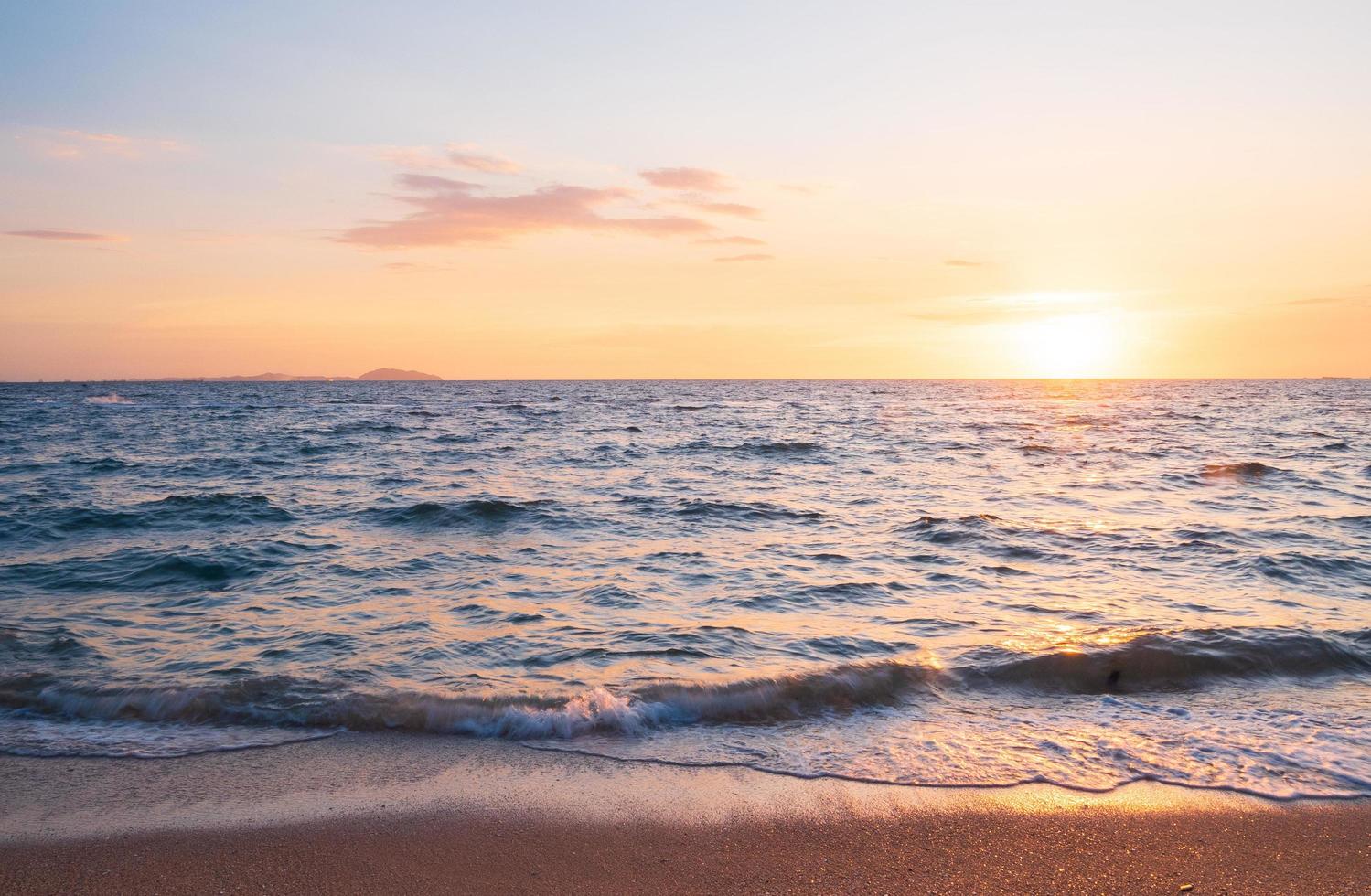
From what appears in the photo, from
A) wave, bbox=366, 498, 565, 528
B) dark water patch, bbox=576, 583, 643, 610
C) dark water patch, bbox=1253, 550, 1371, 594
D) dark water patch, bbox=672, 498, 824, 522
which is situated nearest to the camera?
dark water patch, bbox=576, 583, 643, 610

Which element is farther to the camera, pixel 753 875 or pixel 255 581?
pixel 255 581

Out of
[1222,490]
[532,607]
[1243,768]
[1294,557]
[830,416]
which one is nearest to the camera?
[1243,768]

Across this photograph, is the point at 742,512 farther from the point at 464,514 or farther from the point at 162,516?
the point at 162,516

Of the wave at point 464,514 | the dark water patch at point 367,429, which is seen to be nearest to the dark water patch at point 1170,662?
the wave at point 464,514

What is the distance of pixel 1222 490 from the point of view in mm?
20859

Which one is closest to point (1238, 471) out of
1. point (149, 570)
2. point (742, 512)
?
point (742, 512)

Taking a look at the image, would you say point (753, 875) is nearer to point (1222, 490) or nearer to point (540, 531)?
point (540, 531)

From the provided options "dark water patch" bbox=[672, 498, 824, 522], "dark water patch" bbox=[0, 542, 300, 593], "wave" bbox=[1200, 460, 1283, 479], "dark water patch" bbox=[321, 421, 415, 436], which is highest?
"dark water patch" bbox=[321, 421, 415, 436]

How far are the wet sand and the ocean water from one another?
0.41m

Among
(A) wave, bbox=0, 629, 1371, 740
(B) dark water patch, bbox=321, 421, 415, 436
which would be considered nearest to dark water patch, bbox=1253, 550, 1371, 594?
(A) wave, bbox=0, 629, 1371, 740

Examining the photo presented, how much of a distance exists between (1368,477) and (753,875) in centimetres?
2751

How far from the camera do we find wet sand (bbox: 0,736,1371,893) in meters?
4.29

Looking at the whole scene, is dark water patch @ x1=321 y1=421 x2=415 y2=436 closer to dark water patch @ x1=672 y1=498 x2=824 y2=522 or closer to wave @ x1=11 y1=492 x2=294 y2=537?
wave @ x1=11 y1=492 x2=294 y2=537

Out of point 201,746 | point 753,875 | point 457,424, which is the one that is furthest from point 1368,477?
point 457,424
